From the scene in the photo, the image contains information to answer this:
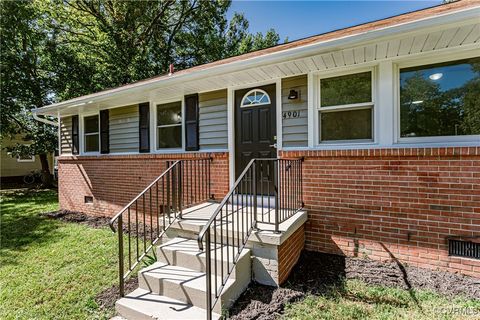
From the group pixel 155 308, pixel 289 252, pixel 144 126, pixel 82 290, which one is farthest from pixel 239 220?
pixel 144 126

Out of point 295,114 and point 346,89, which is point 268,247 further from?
point 346,89

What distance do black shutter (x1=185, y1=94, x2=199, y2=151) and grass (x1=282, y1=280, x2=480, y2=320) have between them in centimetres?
359

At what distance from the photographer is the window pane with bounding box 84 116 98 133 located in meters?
7.36

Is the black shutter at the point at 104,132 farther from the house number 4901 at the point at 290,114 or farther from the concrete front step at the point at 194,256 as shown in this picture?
the house number 4901 at the point at 290,114

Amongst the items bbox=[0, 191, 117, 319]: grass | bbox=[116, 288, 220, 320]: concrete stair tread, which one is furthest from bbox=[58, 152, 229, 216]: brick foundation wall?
bbox=[116, 288, 220, 320]: concrete stair tread

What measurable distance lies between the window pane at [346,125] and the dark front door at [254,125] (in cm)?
88

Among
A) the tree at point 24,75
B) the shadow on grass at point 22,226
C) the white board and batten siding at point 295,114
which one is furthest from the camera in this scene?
the tree at point 24,75

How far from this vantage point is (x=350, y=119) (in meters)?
3.88

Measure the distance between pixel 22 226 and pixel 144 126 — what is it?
151 inches

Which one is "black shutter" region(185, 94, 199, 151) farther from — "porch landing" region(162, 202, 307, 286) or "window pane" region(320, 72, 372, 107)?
"window pane" region(320, 72, 372, 107)

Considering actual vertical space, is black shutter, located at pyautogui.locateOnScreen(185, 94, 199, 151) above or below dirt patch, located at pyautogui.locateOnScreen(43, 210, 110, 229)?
above

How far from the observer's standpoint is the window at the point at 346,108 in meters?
3.76

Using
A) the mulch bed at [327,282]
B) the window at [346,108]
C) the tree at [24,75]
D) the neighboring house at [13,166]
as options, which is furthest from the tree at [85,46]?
the mulch bed at [327,282]

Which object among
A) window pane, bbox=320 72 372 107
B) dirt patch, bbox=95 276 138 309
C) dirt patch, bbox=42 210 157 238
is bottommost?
dirt patch, bbox=95 276 138 309
